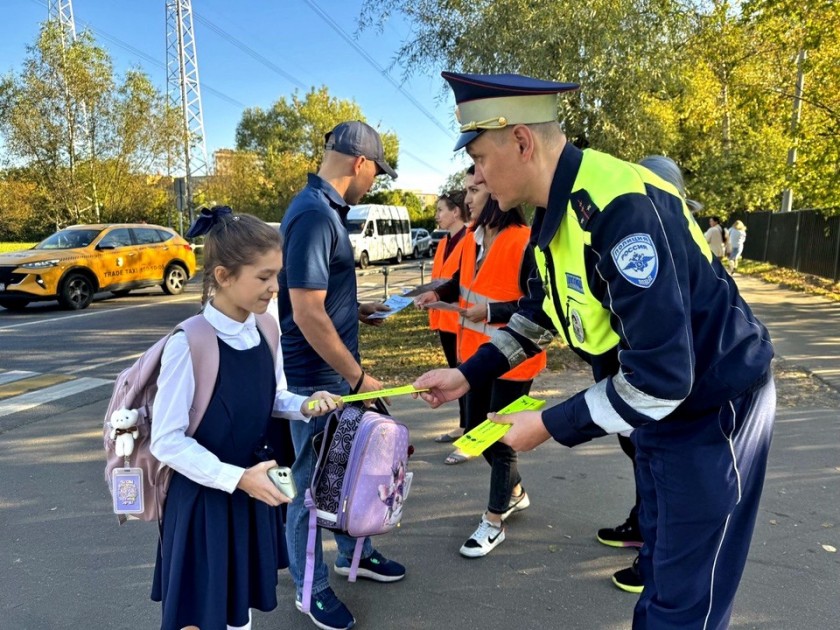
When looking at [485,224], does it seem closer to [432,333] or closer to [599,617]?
[599,617]

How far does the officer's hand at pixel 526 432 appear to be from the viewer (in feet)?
5.88

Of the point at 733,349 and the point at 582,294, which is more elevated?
the point at 582,294

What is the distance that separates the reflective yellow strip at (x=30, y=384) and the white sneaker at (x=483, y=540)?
219 inches

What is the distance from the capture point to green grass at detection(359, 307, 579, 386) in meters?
7.25

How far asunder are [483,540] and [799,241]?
18.8m

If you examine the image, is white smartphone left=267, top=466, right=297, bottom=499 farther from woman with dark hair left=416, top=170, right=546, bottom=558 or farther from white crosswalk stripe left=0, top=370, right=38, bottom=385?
white crosswalk stripe left=0, top=370, right=38, bottom=385

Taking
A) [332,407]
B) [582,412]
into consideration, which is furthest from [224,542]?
[582,412]

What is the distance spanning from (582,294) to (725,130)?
27848mm

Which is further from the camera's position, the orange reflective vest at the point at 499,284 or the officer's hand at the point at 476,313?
the officer's hand at the point at 476,313

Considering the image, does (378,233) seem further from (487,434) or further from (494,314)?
(487,434)

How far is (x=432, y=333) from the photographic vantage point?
9.80m

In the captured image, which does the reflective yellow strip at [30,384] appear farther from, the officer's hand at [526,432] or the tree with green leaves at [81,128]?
the tree with green leaves at [81,128]

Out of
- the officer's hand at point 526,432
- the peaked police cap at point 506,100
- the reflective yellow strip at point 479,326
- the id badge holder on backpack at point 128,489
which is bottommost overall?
the id badge holder on backpack at point 128,489

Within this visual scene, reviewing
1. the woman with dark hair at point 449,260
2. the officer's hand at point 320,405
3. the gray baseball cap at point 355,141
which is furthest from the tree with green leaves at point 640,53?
the officer's hand at point 320,405
